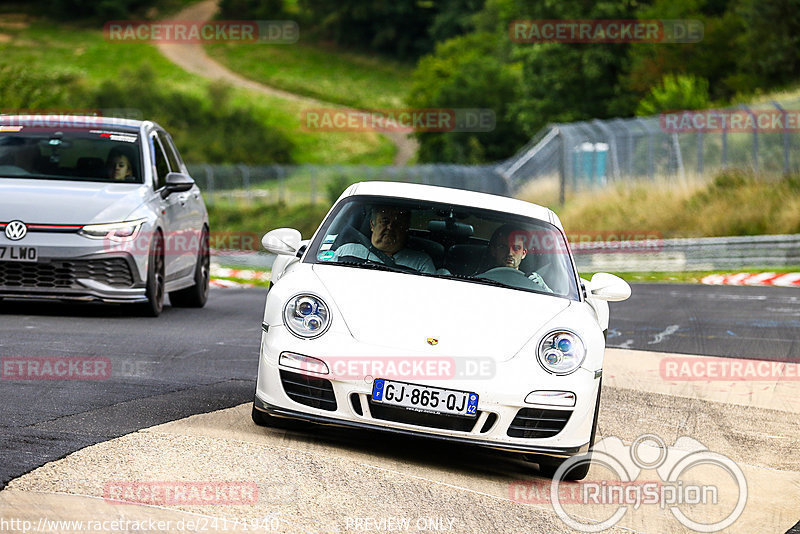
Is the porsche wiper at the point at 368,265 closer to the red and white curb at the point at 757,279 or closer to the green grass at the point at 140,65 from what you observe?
the red and white curb at the point at 757,279

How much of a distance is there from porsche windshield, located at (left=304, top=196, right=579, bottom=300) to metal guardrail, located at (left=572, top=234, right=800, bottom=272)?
55.3 feet

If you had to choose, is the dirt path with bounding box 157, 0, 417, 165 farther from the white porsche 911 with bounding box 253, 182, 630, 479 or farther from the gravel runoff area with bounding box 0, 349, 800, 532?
the white porsche 911 with bounding box 253, 182, 630, 479

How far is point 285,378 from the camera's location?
Result: 6.71 meters

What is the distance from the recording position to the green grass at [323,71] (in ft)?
369

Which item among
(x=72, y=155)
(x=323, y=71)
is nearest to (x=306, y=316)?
(x=72, y=155)

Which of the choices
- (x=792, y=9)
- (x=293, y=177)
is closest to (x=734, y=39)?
(x=792, y=9)

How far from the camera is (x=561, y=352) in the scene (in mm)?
6793

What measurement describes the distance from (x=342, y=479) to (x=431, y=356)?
882 millimetres
